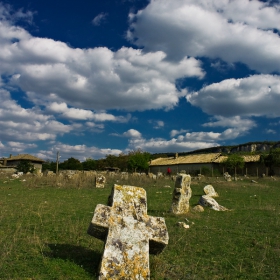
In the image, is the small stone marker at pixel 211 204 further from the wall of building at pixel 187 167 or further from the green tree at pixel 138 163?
the green tree at pixel 138 163

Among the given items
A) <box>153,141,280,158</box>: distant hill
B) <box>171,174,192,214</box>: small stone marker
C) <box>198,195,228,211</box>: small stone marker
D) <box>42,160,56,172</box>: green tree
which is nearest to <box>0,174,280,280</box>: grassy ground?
<box>171,174,192,214</box>: small stone marker

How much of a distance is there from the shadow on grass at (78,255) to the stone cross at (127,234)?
0.54 metres

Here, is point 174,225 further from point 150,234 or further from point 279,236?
point 150,234

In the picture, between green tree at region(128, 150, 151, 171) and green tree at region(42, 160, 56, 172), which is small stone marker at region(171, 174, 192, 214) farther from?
green tree at region(42, 160, 56, 172)

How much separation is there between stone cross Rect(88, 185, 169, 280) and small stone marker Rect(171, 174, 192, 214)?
6.97 metres

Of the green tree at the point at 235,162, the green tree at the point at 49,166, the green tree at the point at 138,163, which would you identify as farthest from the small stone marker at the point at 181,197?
the green tree at the point at 49,166

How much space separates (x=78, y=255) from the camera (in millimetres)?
6121

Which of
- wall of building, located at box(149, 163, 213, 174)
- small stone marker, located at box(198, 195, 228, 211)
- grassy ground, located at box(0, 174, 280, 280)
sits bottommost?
grassy ground, located at box(0, 174, 280, 280)

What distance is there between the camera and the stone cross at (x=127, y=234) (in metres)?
4.93

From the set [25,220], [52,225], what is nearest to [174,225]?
[52,225]

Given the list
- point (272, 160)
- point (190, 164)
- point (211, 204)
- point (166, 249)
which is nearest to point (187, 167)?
point (190, 164)

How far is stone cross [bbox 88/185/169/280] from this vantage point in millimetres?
4934

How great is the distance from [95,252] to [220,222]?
223 inches

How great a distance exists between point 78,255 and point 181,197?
24.0 ft
